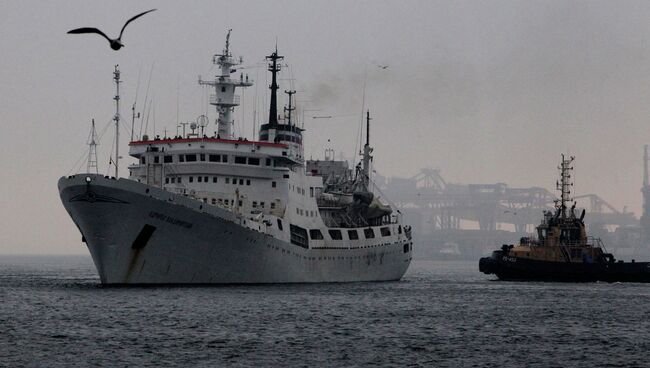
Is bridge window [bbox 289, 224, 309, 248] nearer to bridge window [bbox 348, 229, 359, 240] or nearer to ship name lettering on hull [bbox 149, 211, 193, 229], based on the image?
bridge window [bbox 348, 229, 359, 240]

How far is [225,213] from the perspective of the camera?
5872 centimetres

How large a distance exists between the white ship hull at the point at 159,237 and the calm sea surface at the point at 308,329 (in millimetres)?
1224

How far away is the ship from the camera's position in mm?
57219

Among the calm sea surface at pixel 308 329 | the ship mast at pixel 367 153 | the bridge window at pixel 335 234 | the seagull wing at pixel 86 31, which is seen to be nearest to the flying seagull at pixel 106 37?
the seagull wing at pixel 86 31

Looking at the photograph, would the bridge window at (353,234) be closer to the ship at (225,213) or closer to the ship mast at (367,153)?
the ship at (225,213)

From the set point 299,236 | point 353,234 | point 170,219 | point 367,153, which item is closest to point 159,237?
point 170,219

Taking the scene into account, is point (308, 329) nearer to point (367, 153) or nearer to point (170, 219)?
point (170, 219)

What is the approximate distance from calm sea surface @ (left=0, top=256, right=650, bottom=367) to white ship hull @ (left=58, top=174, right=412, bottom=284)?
122cm

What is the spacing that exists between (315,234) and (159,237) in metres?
15.5

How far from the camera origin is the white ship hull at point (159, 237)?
186ft

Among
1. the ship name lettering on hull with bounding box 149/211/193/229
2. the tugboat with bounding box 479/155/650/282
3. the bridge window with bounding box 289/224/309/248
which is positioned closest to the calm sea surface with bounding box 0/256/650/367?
the bridge window with bounding box 289/224/309/248

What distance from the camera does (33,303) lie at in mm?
55188

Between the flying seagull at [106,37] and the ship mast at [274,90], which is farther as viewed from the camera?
the ship mast at [274,90]

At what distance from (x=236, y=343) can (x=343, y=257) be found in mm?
35890
